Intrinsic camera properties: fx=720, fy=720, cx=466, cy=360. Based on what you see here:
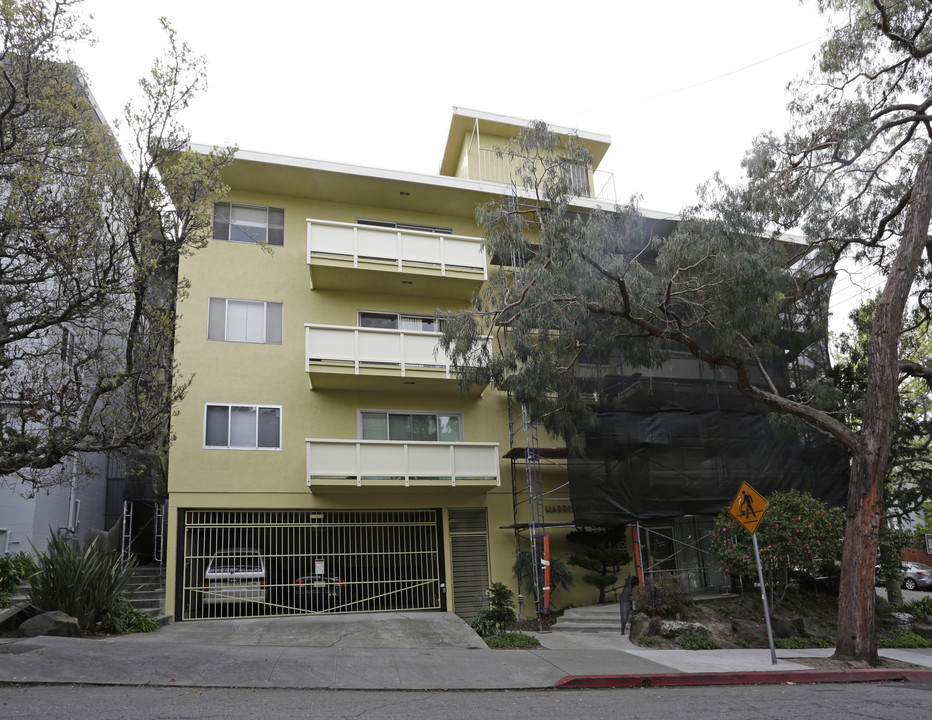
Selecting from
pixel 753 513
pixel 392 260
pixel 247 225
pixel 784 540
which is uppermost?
pixel 247 225

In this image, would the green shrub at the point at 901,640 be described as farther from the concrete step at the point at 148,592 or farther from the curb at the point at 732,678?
the concrete step at the point at 148,592

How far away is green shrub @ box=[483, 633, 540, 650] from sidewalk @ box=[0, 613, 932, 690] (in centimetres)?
26

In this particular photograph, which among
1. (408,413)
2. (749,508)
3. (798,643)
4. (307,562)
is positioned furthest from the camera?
(408,413)

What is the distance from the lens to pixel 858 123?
14727mm

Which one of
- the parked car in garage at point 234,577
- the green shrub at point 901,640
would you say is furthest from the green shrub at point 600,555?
the parked car in garage at point 234,577

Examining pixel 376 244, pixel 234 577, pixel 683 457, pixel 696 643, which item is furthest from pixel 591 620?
pixel 376 244

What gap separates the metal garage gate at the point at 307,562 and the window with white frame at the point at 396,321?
485 centimetres

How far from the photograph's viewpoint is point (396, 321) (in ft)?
63.4

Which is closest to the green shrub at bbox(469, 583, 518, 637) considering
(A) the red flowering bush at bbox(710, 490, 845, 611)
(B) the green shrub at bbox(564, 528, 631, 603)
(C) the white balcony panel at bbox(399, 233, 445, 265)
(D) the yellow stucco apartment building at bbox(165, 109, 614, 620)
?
(D) the yellow stucco apartment building at bbox(165, 109, 614, 620)

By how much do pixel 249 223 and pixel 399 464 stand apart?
24.8ft

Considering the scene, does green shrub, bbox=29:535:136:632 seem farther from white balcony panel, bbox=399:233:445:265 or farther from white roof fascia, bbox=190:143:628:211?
white balcony panel, bbox=399:233:445:265

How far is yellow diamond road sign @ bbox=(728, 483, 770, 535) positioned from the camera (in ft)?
39.3

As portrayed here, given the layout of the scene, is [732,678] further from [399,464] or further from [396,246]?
[396,246]

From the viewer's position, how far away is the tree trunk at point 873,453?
12.3 meters
